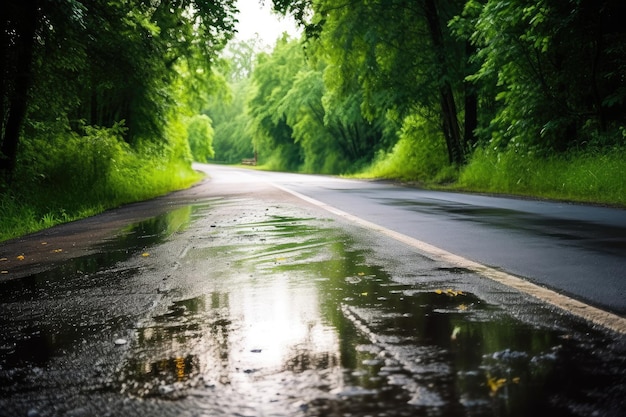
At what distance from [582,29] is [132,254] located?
13.3 metres

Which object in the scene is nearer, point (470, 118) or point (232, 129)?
point (470, 118)

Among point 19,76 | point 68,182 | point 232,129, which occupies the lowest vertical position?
point 68,182

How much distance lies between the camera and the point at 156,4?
738 inches

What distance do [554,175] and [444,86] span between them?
7268 mm

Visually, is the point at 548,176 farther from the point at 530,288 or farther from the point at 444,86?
the point at 530,288

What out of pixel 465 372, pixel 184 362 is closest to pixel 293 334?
pixel 184 362

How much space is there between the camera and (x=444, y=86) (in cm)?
2103

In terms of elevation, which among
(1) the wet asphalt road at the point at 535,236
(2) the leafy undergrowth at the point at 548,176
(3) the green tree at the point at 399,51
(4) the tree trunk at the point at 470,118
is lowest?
(1) the wet asphalt road at the point at 535,236

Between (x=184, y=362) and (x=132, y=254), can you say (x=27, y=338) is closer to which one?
(x=184, y=362)

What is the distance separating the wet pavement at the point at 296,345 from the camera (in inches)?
91.2

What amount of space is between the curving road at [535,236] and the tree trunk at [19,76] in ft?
23.0

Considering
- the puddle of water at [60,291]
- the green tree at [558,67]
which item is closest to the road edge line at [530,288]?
the puddle of water at [60,291]

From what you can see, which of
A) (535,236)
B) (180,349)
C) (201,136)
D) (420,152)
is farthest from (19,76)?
(201,136)

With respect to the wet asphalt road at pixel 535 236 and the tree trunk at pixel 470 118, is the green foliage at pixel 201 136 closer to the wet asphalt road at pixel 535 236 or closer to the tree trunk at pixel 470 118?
the tree trunk at pixel 470 118
